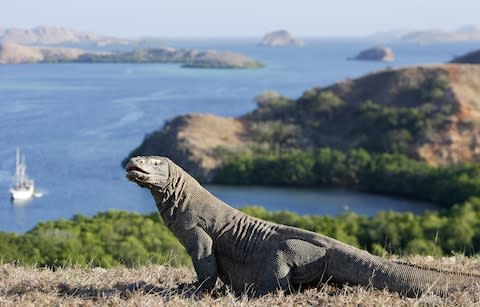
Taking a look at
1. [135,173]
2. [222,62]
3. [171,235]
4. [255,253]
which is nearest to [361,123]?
[171,235]

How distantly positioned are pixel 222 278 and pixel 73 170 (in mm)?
45883

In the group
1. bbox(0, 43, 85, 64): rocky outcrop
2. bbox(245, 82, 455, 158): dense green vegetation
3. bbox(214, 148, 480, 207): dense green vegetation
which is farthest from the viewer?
bbox(0, 43, 85, 64): rocky outcrop

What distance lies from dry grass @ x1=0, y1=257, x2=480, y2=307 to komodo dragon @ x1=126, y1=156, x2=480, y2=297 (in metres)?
0.12

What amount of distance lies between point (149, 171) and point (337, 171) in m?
49.5

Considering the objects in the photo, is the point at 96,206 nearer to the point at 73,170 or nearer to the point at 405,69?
the point at 73,170

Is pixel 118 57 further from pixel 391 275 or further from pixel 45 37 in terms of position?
pixel 391 275

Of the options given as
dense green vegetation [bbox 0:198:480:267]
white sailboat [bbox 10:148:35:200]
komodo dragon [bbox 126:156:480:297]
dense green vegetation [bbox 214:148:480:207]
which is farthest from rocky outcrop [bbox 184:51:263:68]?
komodo dragon [bbox 126:156:480:297]

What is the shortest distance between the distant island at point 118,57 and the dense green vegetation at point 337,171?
3415cm

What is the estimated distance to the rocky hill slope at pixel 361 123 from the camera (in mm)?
58781

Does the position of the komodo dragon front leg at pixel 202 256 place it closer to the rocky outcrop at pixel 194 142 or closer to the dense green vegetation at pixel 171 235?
the dense green vegetation at pixel 171 235

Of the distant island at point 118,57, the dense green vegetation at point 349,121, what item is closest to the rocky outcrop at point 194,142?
the dense green vegetation at point 349,121

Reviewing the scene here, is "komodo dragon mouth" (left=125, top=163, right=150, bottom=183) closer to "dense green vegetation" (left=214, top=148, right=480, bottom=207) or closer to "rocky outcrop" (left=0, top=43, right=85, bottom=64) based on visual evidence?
"dense green vegetation" (left=214, top=148, right=480, bottom=207)

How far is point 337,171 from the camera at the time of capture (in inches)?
2157

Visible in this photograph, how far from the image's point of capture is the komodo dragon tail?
18.6 ft
